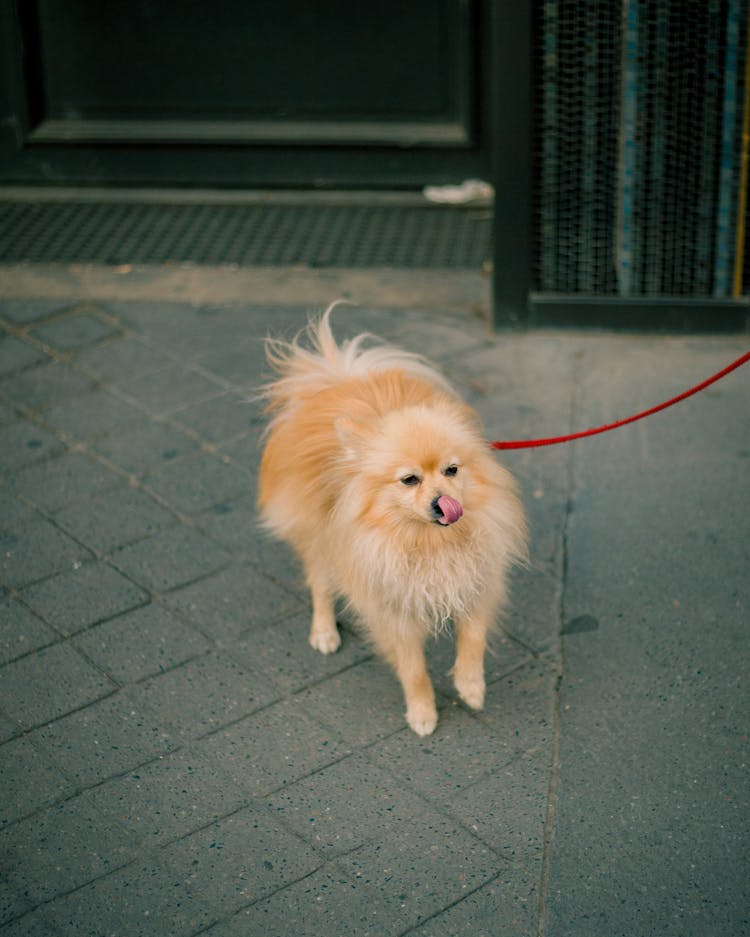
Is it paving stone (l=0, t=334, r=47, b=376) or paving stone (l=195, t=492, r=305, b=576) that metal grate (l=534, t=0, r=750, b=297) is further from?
paving stone (l=0, t=334, r=47, b=376)

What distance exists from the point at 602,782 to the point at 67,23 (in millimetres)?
5009

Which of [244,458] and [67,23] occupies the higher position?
[67,23]

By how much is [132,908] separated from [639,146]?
3735 millimetres

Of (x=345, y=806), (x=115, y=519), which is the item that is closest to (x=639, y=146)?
(x=115, y=519)

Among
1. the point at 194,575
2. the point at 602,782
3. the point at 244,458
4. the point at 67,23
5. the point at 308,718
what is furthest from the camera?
the point at 67,23

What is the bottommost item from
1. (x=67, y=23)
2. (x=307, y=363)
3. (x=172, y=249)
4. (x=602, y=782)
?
(x=602, y=782)

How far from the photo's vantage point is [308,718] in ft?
11.9

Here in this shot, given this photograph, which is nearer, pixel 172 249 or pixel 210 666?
pixel 210 666

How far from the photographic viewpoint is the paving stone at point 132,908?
2955 millimetres

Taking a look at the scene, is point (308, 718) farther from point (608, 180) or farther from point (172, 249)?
point (172, 249)

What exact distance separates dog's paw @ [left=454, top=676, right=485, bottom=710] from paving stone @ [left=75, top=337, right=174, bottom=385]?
2.46m

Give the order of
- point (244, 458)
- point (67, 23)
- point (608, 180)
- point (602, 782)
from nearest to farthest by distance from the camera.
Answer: point (602, 782)
point (244, 458)
point (608, 180)
point (67, 23)

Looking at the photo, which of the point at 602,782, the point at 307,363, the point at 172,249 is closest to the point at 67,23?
the point at 172,249

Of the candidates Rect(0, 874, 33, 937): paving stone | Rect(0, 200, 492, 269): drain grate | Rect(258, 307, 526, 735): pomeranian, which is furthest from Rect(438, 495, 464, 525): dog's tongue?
Rect(0, 200, 492, 269): drain grate
